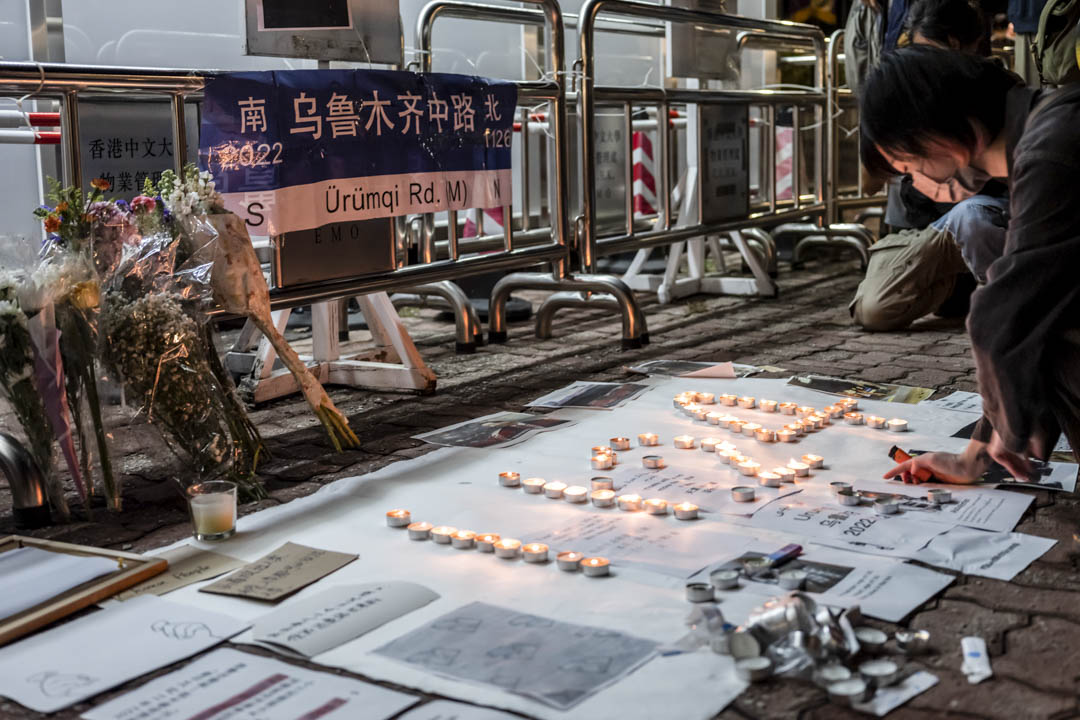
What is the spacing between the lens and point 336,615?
2.06m

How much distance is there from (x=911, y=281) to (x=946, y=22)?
107 centimetres

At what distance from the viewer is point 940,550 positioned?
228 cm

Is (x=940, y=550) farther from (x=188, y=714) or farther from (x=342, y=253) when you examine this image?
(x=342, y=253)

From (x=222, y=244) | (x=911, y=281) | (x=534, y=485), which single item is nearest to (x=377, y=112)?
(x=222, y=244)

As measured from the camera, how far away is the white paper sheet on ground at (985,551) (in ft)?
7.20

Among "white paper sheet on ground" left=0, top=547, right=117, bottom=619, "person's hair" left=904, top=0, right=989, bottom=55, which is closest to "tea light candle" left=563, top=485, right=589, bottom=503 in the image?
"white paper sheet on ground" left=0, top=547, right=117, bottom=619

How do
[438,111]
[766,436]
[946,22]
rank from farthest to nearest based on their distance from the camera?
[946,22] < [438,111] < [766,436]

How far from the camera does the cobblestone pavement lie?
174 centimetres

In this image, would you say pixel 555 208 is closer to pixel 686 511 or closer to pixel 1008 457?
pixel 686 511

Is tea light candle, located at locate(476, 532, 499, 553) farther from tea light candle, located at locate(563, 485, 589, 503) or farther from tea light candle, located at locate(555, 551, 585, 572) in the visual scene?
tea light candle, located at locate(563, 485, 589, 503)

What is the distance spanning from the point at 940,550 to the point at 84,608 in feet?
5.28

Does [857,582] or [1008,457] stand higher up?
[1008,457]

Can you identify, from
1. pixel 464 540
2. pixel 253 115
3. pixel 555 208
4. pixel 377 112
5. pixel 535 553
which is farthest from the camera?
pixel 555 208

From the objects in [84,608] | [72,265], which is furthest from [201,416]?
[84,608]
